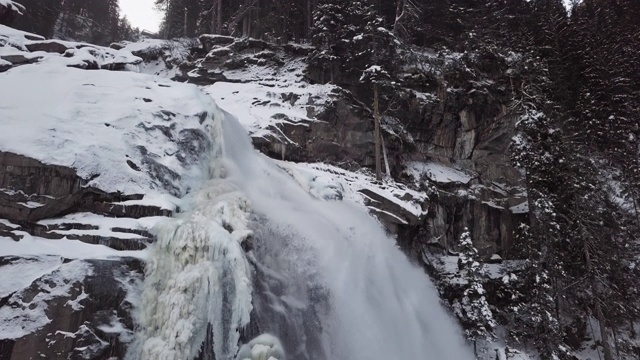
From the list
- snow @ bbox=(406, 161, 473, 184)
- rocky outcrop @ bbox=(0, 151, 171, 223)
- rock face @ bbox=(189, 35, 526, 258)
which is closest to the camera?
rocky outcrop @ bbox=(0, 151, 171, 223)

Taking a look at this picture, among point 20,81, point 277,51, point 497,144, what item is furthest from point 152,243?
point 497,144

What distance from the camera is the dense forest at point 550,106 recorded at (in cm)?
1627

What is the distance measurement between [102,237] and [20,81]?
6877mm

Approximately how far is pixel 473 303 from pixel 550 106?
9943 millimetres

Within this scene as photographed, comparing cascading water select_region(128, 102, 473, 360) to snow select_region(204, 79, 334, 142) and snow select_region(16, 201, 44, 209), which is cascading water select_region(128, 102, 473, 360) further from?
snow select_region(16, 201, 44, 209)

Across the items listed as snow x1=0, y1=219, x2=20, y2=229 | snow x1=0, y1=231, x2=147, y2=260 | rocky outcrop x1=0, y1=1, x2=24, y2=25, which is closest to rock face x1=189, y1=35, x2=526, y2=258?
rocky outcrop x1=0, y1=1, x2=24, y2=25

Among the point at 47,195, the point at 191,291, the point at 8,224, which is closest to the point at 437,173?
the point at 191,291

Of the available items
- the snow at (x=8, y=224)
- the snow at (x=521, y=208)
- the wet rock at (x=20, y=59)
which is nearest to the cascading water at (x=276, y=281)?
the snow at (x=8, y=224)

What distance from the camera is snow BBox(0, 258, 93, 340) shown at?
7125mm

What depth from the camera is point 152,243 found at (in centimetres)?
888

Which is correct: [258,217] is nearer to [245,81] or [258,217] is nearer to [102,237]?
[102,237]

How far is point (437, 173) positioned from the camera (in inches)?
945

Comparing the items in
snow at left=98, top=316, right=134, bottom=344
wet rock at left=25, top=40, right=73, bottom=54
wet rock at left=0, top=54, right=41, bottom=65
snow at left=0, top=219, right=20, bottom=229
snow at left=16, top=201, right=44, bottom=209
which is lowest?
snow at left=98, top=316, right=134, bottom=344

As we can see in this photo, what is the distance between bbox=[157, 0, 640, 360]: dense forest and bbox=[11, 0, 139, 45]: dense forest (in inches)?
458
